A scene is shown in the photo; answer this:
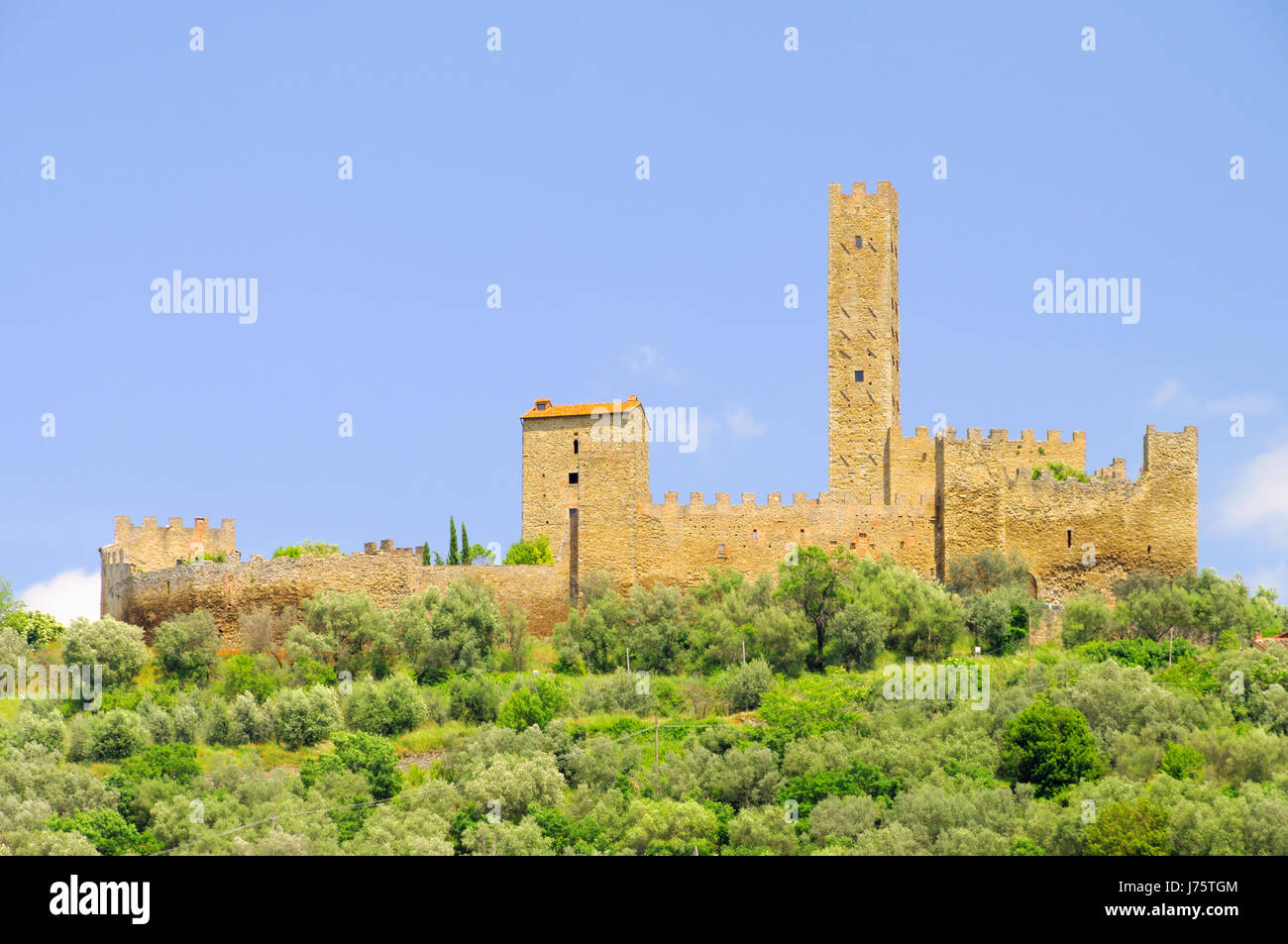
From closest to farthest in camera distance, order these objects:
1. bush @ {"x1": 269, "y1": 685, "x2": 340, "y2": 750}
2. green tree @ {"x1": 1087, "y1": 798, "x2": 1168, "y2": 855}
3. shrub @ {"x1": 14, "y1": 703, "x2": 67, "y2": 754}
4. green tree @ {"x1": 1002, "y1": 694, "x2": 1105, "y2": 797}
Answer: green tree @ {"x1": 1087, "y1": 798, "x2": 1168, "y2": 855} < green tree @ {"x1": 1002, "y1": 694, "x2": 1105, "y2": 797} < shrub @ {"x1": 14, "y1": 703, "x2": 67, "y2": 754} < bush @ {"x1": 269, "y1": 685, "x2": 340, "y2": 750}

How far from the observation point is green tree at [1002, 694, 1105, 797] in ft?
115

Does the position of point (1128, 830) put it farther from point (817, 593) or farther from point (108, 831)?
point (108, 831)

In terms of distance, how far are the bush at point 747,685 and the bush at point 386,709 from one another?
647 cm

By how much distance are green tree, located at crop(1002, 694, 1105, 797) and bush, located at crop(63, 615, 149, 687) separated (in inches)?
773

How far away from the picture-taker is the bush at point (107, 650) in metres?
42.8

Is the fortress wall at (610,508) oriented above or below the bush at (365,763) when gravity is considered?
above

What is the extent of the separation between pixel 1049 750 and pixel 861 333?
56.1 ft

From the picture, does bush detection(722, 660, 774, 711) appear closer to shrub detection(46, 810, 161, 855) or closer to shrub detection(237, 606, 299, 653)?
shrub detection(237, 606, 299, 653)

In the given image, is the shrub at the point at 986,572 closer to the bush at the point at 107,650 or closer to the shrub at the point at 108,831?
the bush at the point at 107,650

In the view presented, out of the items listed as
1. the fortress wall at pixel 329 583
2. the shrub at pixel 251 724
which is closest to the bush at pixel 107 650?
the fortress wall at pixel 329 583

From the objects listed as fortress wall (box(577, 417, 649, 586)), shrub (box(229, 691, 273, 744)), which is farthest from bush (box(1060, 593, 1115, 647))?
shrub (box(229, 691, 273, 744))

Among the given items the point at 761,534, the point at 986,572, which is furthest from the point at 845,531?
the point at 986,572
